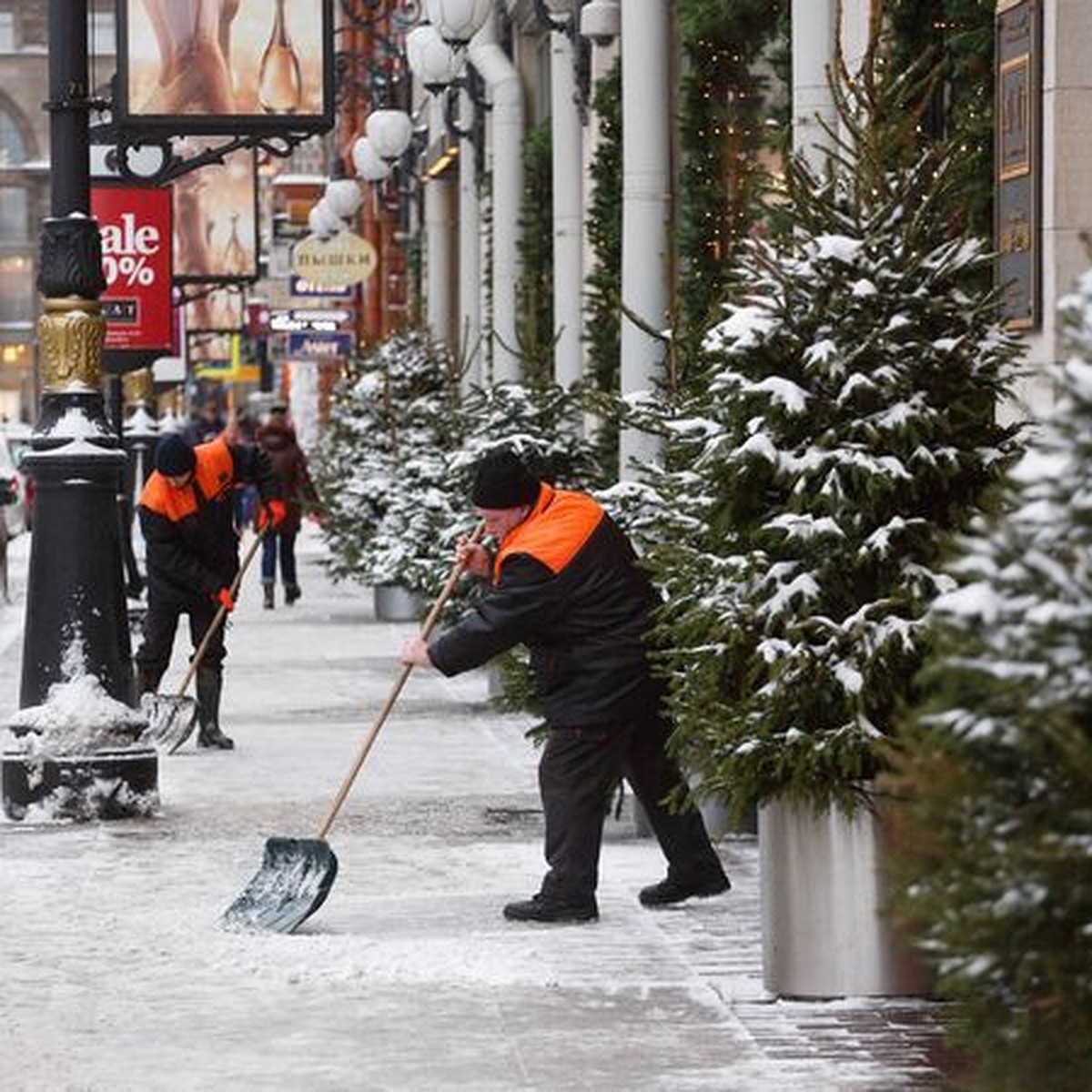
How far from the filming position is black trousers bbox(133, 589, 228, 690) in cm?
1862

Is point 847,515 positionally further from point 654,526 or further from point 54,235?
point 54,235

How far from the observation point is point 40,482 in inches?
594

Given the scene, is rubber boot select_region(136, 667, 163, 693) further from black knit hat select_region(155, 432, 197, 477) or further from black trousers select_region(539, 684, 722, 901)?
black trousers select_region(539, 684, 722, 901)

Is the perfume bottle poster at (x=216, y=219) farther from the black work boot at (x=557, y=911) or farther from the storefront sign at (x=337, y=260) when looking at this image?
the black work boot at (x=557, y=911)

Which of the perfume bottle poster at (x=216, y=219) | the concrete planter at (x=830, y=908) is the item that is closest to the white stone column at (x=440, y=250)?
the perfume bottle poster at (x=216, y=219)

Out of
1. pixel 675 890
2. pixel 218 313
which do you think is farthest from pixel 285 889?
pixel 218 313

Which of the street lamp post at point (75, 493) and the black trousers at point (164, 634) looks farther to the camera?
the black trousers at point (164, 634)

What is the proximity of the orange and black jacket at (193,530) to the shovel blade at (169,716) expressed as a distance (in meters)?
1.15

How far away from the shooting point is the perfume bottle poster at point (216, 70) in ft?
55.6

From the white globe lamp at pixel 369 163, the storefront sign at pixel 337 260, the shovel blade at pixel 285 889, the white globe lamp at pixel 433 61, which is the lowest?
the shovel blade at pixel 285 889

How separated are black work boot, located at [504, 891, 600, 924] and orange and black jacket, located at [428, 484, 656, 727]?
0.61m

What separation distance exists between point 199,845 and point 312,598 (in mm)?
21261

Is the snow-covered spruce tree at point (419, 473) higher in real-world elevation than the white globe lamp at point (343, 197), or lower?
lower

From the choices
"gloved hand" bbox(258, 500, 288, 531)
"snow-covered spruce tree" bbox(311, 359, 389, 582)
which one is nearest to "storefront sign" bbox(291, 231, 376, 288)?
"snow-covered spruce tree" bbox(311, 359, 389, 582)
